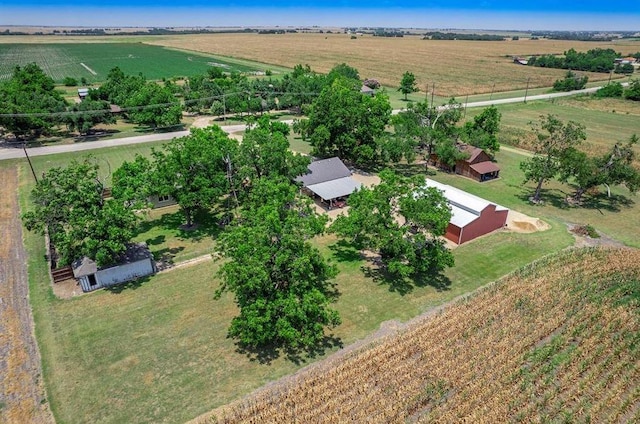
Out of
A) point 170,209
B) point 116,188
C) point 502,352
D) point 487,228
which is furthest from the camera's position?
point 170,209

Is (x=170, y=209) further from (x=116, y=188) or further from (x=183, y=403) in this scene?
(x=183, y=403)

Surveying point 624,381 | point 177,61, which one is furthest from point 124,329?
point 177,61

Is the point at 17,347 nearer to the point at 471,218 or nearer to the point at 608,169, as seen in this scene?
the point at 471,218

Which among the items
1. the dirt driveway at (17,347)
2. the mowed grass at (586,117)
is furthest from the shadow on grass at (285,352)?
the mowed grass at (586,117)

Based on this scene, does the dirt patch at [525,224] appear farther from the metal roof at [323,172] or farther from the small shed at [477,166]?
the metal roof at [323,172]

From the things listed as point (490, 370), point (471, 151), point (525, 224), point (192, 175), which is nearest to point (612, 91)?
point (471, 151)

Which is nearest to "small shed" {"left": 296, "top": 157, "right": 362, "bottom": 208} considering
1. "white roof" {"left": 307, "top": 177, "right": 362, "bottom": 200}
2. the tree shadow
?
"white roof" {"left": 307, "top": 177, "right": 362, "bottom": 200}
